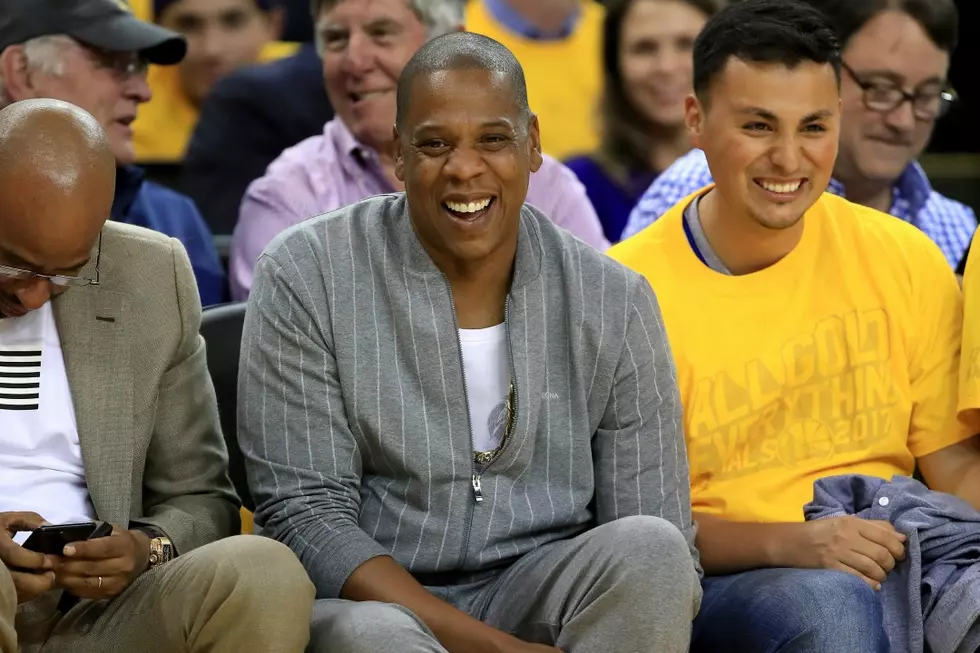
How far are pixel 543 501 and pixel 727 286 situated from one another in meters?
0.62

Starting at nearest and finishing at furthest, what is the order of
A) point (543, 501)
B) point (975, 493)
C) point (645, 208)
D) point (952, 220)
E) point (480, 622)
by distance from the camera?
point (480, 622), point (543, 501), point (975, 493), point (645, 208), point (952, 220)

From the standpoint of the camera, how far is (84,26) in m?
3.72

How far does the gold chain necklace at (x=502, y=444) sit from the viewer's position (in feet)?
8.55

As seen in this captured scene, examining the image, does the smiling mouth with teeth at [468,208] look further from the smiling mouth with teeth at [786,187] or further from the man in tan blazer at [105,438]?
the smiling mouth with teeth at [786,187]

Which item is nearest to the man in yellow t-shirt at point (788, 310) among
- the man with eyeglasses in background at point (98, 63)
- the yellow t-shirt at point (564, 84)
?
the man with eyeglasses in background at point (98, 63)

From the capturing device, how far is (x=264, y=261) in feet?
8.64

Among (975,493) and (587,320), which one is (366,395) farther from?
(975,493)

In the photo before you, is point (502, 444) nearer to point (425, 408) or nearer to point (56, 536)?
point (425, 408)

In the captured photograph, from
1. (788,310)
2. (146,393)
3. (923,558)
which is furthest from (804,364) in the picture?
(146,393)

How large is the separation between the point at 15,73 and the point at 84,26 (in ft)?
0.67

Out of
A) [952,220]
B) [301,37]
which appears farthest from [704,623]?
[301,37]

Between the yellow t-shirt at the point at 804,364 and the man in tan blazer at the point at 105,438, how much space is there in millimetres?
909

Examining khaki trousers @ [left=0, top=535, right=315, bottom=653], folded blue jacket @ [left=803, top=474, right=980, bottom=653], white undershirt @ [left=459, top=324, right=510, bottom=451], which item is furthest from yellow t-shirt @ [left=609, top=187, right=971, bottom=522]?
khaki trousers @ [left=0, top=535, right=315, bottom=653]

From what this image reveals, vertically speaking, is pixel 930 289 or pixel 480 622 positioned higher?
pixel 930 289
